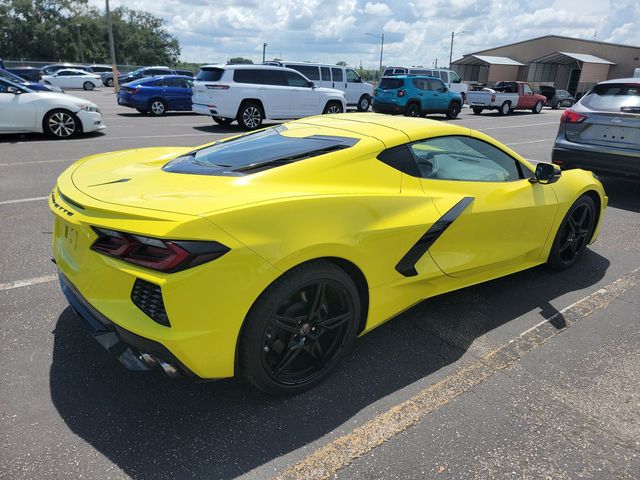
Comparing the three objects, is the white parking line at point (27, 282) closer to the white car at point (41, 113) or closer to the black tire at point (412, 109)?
the white car at point (41, 113)

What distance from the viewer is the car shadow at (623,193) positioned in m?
6.51

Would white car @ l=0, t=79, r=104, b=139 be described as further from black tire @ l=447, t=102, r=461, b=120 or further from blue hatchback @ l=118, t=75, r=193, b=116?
black tire @ l=447, t=102, r=461, b=120

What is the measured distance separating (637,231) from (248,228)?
524cm

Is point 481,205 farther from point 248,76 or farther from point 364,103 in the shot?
point 364,103

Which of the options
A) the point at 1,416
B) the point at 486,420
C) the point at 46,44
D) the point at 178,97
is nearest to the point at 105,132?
the point at 178,97

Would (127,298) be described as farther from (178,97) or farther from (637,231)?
(178,97)

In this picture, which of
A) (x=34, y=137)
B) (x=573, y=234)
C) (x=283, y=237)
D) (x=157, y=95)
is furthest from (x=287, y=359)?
(x=157, y=95)

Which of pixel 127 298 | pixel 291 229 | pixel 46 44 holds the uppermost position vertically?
pixel 46 44

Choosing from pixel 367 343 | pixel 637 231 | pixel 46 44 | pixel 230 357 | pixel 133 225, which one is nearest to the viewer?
pixel 133 225

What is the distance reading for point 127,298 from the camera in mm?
2064

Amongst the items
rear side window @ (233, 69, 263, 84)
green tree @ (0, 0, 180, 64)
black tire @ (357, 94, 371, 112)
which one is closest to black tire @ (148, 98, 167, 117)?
rear side window @ (233, 69, 263, 84)

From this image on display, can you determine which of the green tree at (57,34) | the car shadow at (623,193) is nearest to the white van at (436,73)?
the car shadow at (623,193)

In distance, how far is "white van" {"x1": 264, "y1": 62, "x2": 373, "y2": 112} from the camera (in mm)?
18864

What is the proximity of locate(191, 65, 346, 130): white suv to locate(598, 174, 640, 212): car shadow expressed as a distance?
8628 mm
